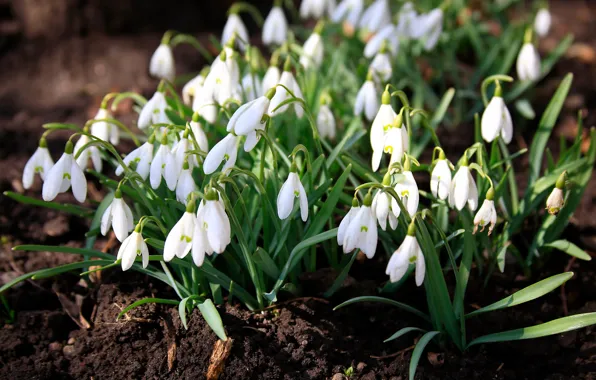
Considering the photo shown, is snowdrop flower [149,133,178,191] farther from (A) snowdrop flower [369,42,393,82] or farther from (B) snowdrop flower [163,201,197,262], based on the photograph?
(A) snowdrop flower [369,42,393,82]

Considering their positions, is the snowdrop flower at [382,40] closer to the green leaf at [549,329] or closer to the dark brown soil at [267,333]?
the dark brown soil at [267,333]

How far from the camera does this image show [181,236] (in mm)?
1889

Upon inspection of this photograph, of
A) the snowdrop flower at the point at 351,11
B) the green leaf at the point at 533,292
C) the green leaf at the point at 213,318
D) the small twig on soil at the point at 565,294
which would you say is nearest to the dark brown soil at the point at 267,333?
the small twig on soil at the point at 565,294

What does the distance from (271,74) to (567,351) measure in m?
1.43

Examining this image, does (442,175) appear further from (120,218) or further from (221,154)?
(120,218)

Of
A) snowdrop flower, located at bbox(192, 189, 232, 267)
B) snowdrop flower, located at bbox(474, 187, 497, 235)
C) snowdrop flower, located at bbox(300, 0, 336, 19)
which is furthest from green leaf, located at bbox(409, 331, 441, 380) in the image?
snowdrop flower, located at bbox(300, 0, 336, 19)

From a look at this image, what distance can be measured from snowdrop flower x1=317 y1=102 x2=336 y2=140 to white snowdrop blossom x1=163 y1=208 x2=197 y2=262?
0.98 metres

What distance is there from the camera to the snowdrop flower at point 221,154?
204 cm

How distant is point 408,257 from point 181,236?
0.61 meters

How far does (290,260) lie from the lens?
219 cm

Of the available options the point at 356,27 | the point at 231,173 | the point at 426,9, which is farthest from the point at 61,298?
the point at 426,9

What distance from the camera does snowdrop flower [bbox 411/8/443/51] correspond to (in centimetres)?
327

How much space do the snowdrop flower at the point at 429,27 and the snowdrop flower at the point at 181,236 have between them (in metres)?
1.81

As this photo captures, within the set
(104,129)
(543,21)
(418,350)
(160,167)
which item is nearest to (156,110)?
(104,129)
